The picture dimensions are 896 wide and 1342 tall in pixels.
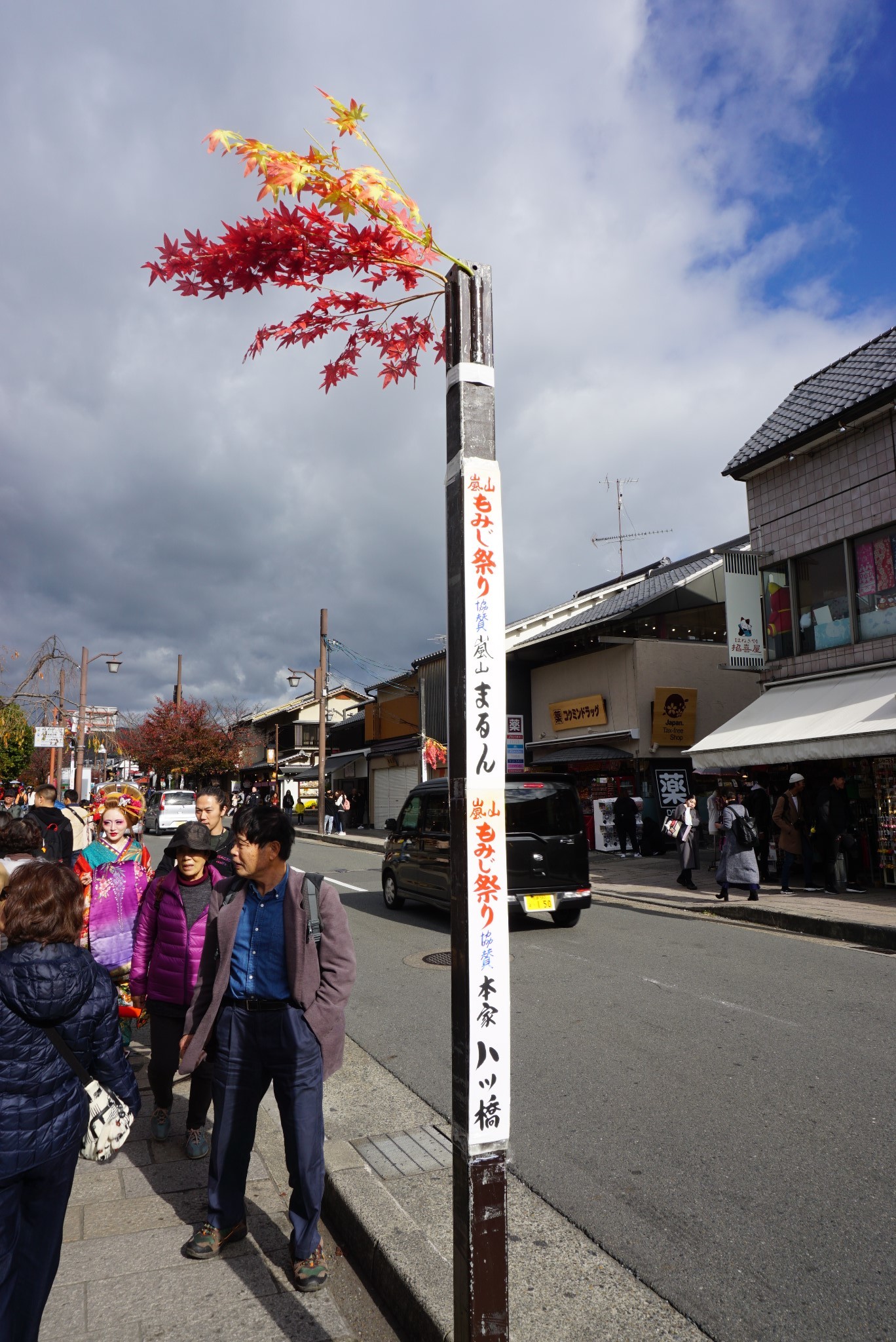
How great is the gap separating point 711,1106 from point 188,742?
52.3m

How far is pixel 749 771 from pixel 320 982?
1654cm

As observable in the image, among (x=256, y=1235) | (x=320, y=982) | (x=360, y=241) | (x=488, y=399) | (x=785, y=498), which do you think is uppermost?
(x=785, y=498)

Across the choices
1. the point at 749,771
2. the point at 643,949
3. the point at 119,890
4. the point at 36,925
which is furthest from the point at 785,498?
the point at 36,925

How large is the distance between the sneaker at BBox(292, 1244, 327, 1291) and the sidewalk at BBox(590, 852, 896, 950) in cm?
835

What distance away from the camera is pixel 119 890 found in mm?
4992

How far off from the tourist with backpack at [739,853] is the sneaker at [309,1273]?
33.7 feet

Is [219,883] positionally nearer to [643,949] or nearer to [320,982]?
[320,982]

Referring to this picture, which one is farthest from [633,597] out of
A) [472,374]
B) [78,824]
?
[472,374]

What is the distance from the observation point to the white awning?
12305 millimetres

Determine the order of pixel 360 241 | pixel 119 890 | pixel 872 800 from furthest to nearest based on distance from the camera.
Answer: pixel 872 800 < pixel 119 890 < pixel 360 241

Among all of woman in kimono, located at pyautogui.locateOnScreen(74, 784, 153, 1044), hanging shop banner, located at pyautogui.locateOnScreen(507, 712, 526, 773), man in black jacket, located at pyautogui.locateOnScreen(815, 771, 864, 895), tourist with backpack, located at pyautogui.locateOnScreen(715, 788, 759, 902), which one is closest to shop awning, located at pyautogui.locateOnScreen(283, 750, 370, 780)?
hanging shop banner, located at pyautogui.locateOnScreen(507, 712, 526, 773)

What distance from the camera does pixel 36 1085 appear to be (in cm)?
248

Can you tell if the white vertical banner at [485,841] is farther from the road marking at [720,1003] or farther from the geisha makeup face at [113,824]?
the road marking at [720,1003]

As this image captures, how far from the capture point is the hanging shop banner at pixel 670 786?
840 inches
